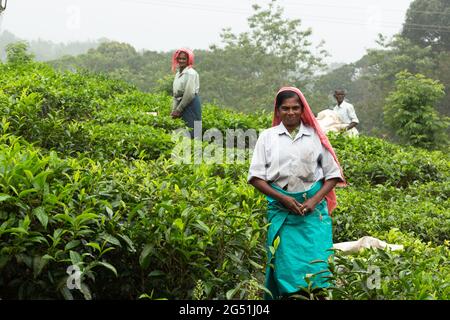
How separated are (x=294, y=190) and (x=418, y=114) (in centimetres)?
1088

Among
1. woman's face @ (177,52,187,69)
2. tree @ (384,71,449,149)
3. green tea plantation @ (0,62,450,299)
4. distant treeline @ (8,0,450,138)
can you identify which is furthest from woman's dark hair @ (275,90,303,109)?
distant treeline @ (8,0,450,138)

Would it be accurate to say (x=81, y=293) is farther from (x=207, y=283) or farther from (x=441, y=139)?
(x=441, y=139)

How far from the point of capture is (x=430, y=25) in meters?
34.7

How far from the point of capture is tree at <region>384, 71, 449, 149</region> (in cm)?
1288

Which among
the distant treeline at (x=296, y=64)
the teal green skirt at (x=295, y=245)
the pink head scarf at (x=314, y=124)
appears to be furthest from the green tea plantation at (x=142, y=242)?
the distant treeline at (x=296, y=64)

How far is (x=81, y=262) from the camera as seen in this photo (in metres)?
2.33

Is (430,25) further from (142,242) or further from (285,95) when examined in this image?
(142,242)

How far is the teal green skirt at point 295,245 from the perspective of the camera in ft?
9.82

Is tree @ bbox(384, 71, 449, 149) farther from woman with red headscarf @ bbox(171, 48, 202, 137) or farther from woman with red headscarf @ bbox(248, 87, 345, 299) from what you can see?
woman with red headscarf @ bbox(248, 87, 345, 299)

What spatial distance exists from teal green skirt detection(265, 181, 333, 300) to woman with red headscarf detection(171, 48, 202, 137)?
4005mm

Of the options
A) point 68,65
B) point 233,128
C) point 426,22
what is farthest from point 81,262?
point 68,65

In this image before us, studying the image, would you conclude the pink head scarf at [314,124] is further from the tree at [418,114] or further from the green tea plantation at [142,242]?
the tree at [418,114]

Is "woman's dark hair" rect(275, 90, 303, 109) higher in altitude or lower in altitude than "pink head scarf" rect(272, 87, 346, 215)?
higher

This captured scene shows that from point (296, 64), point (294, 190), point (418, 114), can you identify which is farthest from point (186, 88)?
point (296, 64)
